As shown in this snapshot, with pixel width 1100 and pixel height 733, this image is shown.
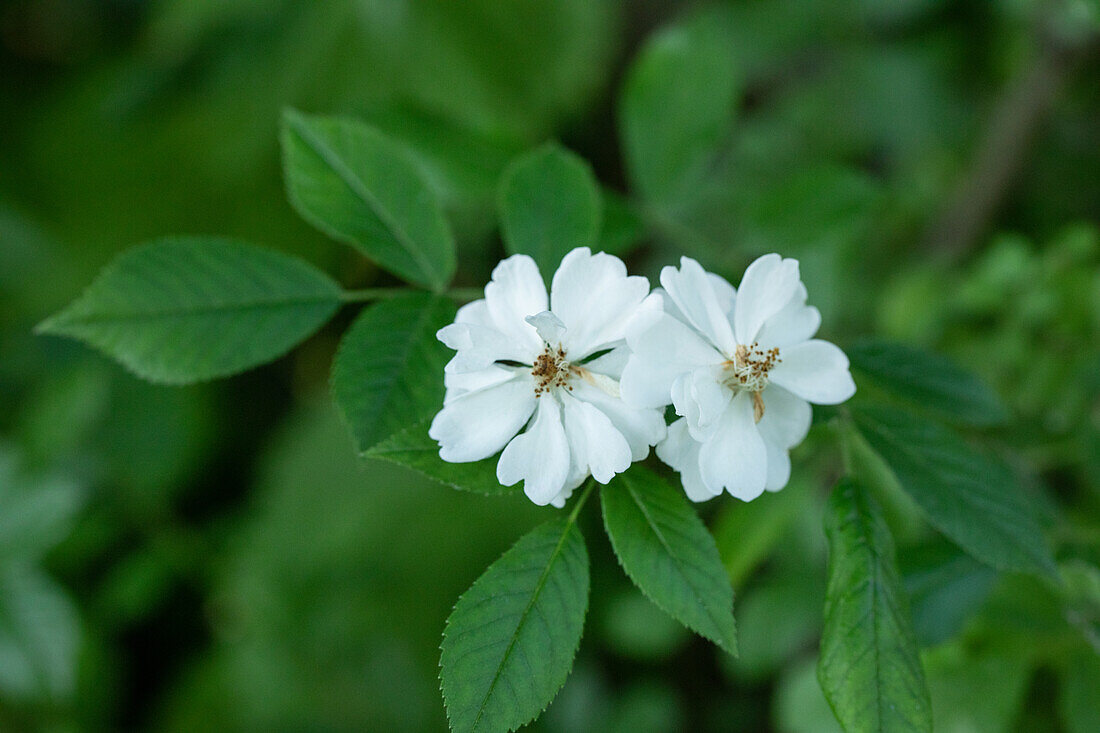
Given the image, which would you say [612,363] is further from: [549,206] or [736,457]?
[549,206]

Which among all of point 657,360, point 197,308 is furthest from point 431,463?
point 197,308

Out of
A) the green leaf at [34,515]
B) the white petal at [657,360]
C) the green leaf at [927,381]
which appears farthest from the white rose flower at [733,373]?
the green leaf at [34,515]

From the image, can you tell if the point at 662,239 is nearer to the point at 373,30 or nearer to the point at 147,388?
the point at 373,30

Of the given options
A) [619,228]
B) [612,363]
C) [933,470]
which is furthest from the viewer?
[619,228]

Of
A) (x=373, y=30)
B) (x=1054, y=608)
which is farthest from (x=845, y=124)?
(x=1054, y=608)

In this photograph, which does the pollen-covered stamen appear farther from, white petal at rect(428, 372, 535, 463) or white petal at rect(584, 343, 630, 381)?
white petal at rect(428, 372, 535, 463)

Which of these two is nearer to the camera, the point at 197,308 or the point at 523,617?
the point at 523,617

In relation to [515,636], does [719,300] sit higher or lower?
higher
